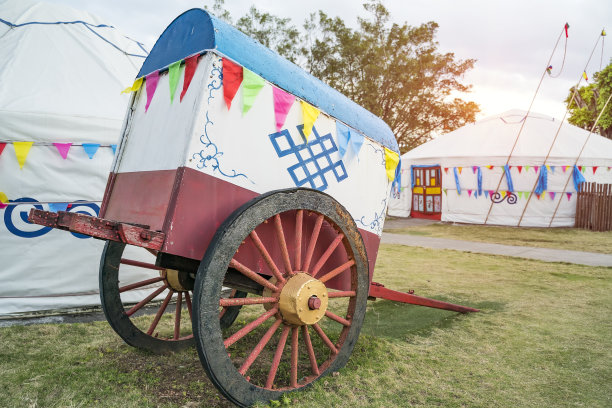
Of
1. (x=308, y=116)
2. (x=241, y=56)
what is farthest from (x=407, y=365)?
(x=241, y=56)

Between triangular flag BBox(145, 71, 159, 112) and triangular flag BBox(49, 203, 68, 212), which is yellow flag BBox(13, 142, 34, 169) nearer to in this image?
triangular flag BBox(49, 203, 68, 212)

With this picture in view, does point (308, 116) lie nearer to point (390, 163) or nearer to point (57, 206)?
point (390, 163)

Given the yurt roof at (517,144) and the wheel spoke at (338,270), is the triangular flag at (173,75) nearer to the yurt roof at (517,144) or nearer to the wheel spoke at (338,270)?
the wheel spoke at (338,270)

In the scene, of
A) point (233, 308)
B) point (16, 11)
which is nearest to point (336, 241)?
point (233, 308)

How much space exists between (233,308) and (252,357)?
1.37 meters

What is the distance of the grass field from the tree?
68.6 feet

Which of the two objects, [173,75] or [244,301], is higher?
[173,75]

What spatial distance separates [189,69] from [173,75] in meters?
0.17

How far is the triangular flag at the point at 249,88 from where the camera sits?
2.18m

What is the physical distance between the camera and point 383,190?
2963 mm

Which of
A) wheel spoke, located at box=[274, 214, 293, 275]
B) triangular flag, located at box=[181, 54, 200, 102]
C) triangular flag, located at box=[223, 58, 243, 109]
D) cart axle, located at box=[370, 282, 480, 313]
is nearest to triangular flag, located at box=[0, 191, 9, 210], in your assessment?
triangular flag, located at box=[181, 54, 200, 102]

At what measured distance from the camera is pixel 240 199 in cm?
221

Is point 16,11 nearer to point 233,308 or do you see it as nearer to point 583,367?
point 233,308

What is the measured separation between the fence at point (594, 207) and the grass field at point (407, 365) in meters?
9.03
